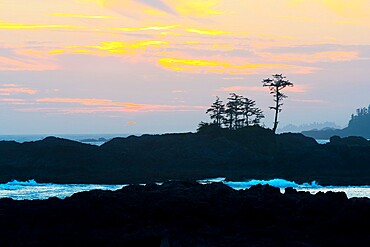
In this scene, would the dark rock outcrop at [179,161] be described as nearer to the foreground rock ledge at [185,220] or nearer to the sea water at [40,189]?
the sea water at [40,189]

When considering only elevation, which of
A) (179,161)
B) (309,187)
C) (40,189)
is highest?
(179,161)

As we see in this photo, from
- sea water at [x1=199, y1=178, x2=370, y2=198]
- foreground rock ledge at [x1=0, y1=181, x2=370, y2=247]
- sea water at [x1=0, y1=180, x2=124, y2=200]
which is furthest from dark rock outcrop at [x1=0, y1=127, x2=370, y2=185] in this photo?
foreground rock ledge at [x1=0, y1=181, x2=370, y2=247]

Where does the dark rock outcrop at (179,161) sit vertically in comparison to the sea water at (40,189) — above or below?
above

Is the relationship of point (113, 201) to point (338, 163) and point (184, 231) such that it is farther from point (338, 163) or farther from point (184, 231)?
point (338, 163)

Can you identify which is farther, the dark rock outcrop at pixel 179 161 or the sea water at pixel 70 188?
the dark rock outcrop at pixel 179 161

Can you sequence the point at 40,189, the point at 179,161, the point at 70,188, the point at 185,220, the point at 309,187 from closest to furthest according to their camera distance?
the point at 185,220 → the point at 40,189 → the point at 70,188 → the point at 309,187 → the point at 179,161

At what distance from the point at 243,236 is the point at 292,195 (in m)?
5.16

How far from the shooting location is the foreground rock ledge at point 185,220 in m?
24.8

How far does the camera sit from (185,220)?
1041 inches

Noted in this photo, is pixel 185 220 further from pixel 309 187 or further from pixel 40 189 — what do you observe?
pixel 309 187

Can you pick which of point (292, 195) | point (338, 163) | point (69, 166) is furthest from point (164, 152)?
point (292, 195)

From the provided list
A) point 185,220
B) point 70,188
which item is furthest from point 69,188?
point 185,220

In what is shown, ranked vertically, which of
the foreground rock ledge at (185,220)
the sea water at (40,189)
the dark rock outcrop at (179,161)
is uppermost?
the dark rock outcrop at (179,161)

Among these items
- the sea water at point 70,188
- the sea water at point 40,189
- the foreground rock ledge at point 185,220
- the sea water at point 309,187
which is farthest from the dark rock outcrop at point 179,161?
the foreground rock ledge at point 185,220
